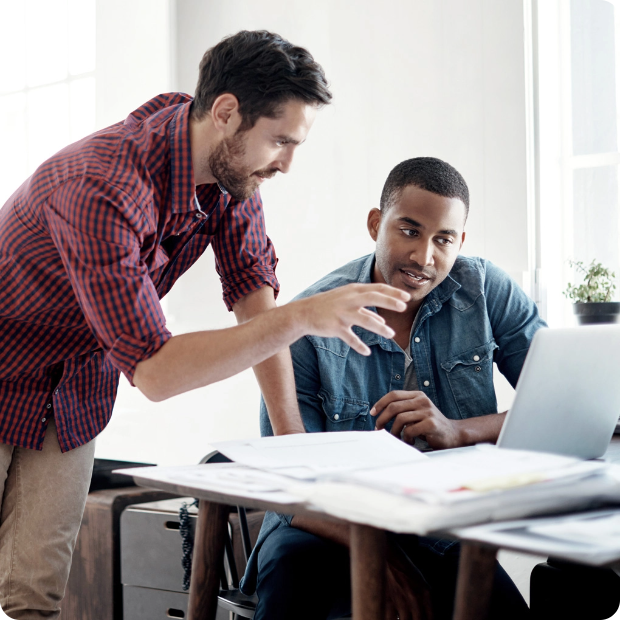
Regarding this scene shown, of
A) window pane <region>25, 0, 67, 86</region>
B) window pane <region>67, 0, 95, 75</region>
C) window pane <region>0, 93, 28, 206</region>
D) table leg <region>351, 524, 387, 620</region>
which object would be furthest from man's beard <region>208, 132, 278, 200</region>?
window pane <region>0, 93, 28, 206</region>

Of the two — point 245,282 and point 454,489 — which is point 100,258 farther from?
point 454,489

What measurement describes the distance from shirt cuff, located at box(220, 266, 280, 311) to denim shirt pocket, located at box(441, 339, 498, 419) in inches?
17.4

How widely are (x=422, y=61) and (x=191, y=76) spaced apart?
105cm

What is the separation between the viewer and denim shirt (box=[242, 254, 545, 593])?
5.13 ft

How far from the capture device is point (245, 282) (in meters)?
1.62

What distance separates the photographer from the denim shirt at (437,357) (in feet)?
5.13

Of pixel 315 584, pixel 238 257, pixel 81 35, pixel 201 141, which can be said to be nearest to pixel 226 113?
pixel 201 141

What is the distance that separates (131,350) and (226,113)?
515 millimetres

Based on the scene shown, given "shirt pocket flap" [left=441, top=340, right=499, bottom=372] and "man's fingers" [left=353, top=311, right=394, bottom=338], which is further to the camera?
"shirt pocket flap" [left=441, top=340, right=499, bottom=372]

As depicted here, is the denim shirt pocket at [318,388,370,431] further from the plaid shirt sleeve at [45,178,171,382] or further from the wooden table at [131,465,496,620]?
the wooden table at [131,465,496,620]

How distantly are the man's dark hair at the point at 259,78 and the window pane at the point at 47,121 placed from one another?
2160 millimetres

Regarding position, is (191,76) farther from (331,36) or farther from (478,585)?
(478,585)

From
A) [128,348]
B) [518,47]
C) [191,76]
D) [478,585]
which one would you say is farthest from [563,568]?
[191,76]

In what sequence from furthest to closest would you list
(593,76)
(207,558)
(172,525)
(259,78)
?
(593,76)
(172,525)
(259,78)
(207,558)
